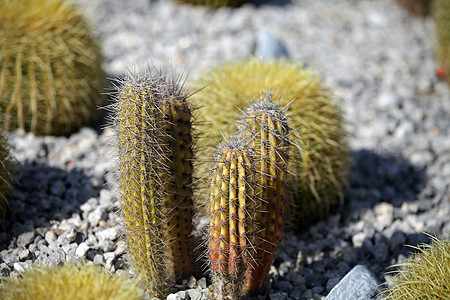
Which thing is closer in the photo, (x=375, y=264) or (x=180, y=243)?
(x=180, y=243)

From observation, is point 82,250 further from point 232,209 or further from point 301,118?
point 301,118

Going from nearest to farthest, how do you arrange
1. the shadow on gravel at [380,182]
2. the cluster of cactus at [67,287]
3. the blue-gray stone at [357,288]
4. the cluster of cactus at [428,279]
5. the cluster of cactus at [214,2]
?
the cluster of cactus at [67,287] → the cluster of cactus at [428,279] → the blue-gray stone at [357,288] → the shadow on gravel at [380,182] → the cluster of cactus at [214,2]

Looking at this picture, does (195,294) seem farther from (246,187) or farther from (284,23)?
(284,23)

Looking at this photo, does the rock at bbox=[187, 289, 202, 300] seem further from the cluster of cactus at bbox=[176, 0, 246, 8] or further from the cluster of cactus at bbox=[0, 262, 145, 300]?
the cluster of cactus at bbox=[176, 0, 246, 8]

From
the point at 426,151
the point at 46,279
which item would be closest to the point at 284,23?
the point at 426,151

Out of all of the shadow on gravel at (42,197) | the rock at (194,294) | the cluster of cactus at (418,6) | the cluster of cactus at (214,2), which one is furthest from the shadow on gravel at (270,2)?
the rock at (194,294)

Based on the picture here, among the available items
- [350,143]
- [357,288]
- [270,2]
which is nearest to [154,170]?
[357,288]

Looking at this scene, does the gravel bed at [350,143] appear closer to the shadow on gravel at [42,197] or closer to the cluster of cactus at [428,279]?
the shadow on gravel at [42,197]

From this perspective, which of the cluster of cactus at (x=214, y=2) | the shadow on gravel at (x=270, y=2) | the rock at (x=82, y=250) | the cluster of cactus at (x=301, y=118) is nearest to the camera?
the rock at (x=82, y=250)
